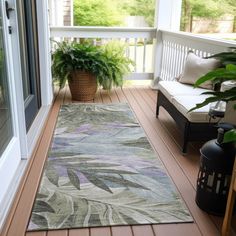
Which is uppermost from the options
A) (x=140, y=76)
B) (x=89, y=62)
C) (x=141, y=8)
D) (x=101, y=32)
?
(x=141, y=8)

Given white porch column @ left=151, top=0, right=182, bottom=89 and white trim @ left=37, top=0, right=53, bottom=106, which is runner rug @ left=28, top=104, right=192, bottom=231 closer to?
white trim @ left=37, top=0, right=53, bottom=106

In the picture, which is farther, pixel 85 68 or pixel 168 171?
pixel 85 68

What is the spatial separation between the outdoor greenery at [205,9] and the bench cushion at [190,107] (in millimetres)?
2684

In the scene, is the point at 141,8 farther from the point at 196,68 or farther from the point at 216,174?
the point at 216,174

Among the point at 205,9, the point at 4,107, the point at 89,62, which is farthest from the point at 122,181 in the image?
the point at 205,9

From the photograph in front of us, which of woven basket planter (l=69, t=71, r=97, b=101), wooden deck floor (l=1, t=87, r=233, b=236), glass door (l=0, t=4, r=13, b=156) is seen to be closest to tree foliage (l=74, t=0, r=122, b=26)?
woven basket planter (l=69, t=71, r=97, b=101)

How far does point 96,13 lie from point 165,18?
3745 millimetres

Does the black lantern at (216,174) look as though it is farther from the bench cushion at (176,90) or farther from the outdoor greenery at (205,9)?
the outdoor greenery at (205,9)

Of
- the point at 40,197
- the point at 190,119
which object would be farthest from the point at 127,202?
the point at 190,119

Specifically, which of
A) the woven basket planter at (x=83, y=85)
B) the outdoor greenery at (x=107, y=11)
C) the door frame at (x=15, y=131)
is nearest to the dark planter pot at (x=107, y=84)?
the woven basket planter at (x=83, y=85)

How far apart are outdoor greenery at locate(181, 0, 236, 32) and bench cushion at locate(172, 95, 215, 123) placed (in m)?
2.68

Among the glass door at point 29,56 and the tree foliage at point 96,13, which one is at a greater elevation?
the tree foliage at point 96,13

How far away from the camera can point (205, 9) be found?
5492mm

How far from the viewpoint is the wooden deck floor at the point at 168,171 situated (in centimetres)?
166
